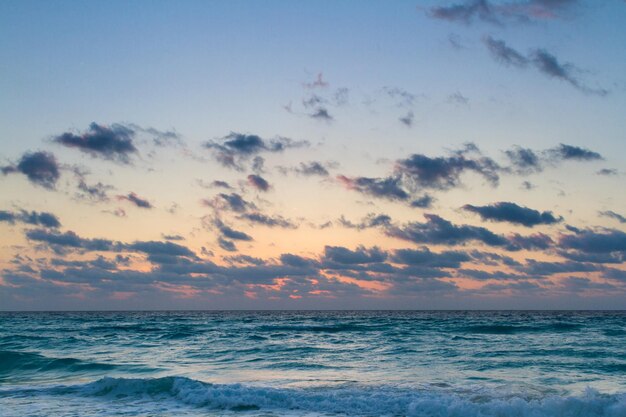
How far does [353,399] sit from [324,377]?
5797mm

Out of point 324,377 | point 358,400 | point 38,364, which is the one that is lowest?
point 38,364

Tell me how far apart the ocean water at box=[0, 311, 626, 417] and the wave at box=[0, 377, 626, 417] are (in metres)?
0.04

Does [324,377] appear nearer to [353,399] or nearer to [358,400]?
[353,399]

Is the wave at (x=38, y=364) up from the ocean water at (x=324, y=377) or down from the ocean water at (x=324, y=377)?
down

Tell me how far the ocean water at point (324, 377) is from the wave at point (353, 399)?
39 mm

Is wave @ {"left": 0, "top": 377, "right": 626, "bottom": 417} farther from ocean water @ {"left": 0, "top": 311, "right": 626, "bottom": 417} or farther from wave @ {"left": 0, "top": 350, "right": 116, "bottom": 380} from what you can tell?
wave @ {"left": 0, "top": 350, "right": 116, "bottom": 380}

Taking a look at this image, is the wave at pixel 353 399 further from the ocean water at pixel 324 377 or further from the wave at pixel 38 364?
the wave at pixel 38 364

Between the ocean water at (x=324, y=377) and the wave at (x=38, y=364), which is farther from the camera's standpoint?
the wave at (x=38, y=364)

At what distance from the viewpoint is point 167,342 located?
41656mm

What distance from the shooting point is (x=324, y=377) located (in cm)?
2350

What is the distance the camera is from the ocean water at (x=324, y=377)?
17.1 meters

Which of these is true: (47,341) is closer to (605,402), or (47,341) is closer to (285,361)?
(285,361)

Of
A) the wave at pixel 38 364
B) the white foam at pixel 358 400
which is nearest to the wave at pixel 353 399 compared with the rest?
the white foam at pixel 358 400

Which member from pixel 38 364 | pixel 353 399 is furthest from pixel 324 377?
pixel 38 364
